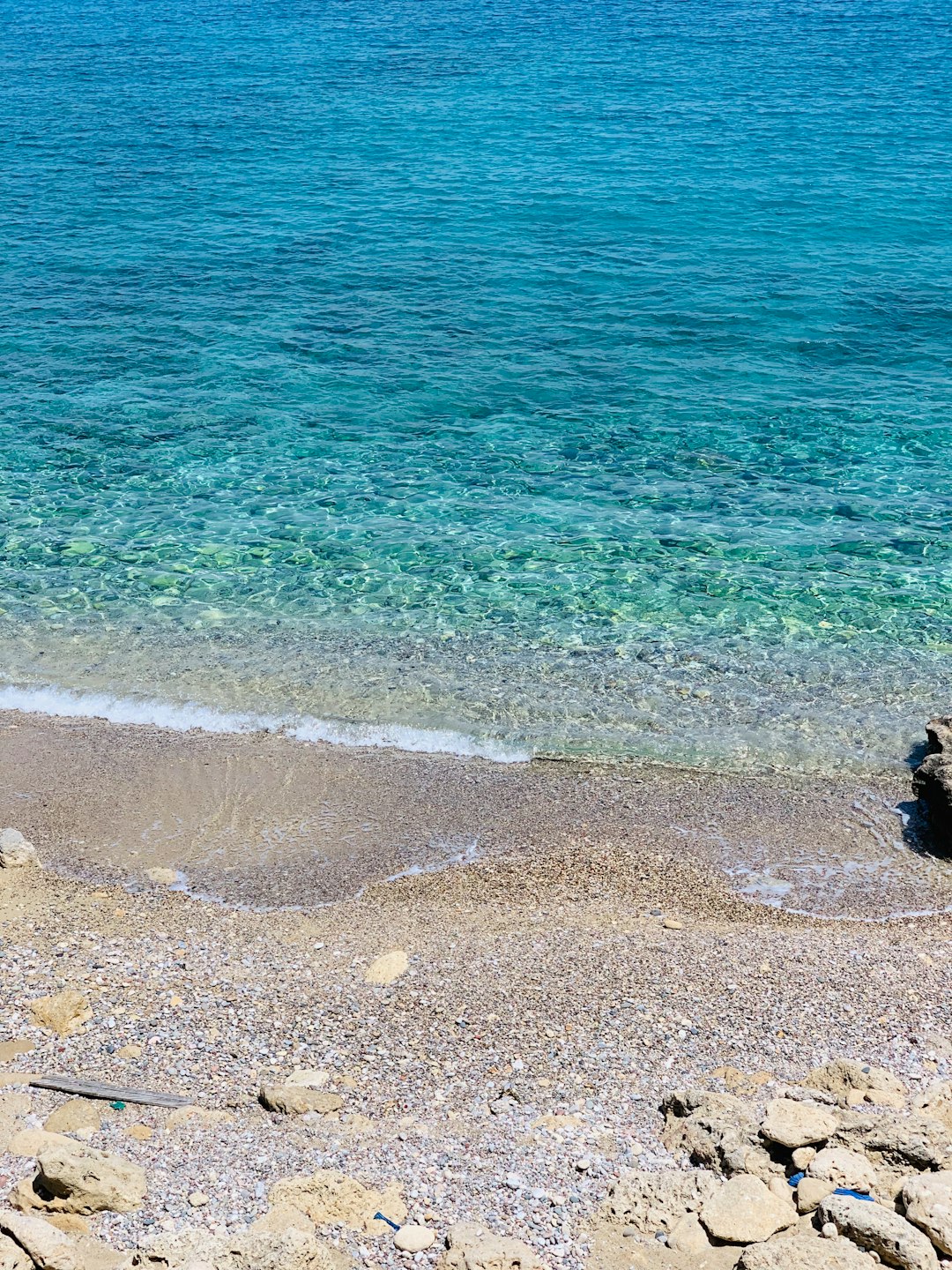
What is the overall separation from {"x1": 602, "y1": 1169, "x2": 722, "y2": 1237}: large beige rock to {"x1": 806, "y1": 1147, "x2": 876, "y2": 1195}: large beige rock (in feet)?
1.75

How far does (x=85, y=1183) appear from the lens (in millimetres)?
6172

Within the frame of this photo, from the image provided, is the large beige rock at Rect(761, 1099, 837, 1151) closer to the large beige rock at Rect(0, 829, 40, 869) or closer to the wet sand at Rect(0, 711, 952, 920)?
the wet sand at Rect(0, 711, 952, 920)

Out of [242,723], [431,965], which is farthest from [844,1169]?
[242,723]

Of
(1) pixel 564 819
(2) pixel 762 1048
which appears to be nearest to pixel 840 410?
(1) pixel 564 819

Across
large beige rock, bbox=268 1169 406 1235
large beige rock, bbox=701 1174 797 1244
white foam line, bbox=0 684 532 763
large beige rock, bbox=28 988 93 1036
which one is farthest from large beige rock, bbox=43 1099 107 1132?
white foam line, bbox=0 684 532 763

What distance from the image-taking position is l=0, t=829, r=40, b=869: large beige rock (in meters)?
10.1

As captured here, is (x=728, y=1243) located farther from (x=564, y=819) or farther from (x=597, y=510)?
(x=597, y=510)

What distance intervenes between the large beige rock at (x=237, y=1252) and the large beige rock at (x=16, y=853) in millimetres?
4827

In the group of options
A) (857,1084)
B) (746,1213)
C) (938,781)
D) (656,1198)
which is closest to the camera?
(746,1213)

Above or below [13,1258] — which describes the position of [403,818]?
below

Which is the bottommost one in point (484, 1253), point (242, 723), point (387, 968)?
point (242, 723)

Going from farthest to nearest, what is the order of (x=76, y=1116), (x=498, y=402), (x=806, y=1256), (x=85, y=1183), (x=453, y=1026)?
(x=498, y=402) < (x=453, y=1026) < (x=76, y=1116) < (x=85, y=1183) < (x=806, y=1256)

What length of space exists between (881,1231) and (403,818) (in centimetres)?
605

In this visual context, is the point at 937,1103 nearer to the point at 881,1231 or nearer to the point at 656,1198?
the point at 881,1231
